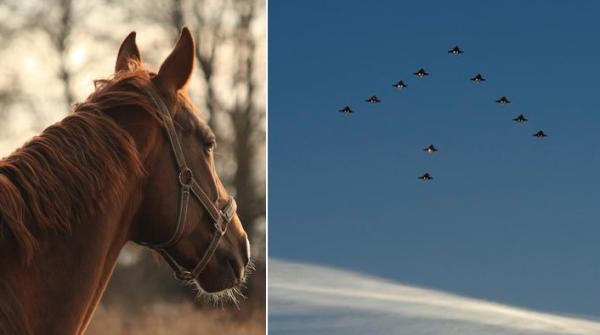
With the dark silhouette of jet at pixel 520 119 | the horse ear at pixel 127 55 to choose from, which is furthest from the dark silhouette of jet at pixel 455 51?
the horse ear at pixel 127 55

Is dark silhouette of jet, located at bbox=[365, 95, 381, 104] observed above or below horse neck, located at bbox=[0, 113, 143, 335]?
above

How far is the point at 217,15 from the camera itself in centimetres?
1512

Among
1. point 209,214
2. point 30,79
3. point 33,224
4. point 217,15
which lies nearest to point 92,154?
point 33,224

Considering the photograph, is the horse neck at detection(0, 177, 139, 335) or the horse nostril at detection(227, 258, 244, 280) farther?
the horse nostril at detection(227, 258, 244, 280)

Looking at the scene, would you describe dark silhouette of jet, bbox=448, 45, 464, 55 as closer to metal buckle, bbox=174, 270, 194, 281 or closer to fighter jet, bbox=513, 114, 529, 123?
fighter jet, bbox=513, 114, 529, 123

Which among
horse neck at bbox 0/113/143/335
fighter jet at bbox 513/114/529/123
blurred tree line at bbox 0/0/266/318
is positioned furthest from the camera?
fighter jet at bbox 513/114/529/123

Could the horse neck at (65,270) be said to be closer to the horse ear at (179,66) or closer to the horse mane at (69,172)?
the horse mane at (69,172)

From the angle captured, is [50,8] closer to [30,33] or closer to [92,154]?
[30,33]

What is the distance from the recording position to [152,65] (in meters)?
13.8

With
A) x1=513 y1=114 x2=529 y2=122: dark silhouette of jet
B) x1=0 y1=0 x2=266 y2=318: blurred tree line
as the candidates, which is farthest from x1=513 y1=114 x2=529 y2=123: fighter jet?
x1=0 y1=0 x2=266 y2=318: blurred tree line

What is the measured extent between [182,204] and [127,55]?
80cm

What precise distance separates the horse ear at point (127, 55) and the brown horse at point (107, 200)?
8 centimetres

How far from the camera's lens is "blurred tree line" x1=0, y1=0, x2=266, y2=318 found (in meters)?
13.6

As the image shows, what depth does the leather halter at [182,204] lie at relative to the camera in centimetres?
395
